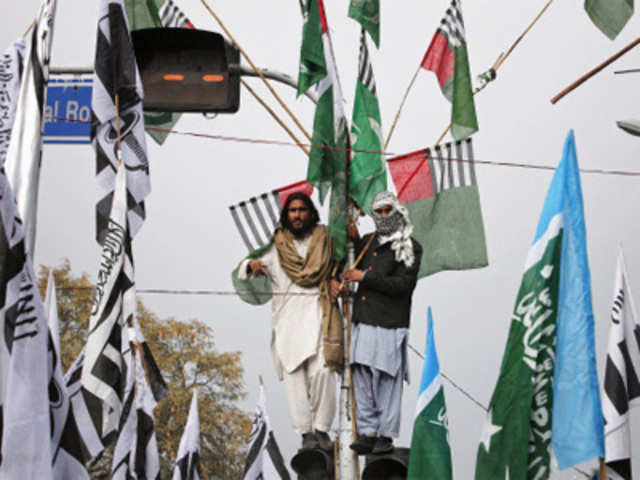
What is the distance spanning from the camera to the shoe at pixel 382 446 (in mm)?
7316

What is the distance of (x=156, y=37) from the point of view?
7504 millimetres

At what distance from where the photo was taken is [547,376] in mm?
6652

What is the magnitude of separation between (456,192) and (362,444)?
2124 millimetres

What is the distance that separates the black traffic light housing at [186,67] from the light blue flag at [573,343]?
2.22 m

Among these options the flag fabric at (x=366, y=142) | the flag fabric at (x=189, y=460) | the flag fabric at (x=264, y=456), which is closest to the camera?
the flag fabric at (x=366, y=142)

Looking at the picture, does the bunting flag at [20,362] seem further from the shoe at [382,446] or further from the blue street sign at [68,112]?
the blue street sign at [68,112]

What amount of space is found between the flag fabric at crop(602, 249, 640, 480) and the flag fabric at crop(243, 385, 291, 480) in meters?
3.52

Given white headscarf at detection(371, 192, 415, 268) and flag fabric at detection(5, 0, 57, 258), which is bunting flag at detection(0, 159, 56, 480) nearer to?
flag fabric at detection(5, 0, 57, 258)

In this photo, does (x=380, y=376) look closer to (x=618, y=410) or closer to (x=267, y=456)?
(x=618, y=410)

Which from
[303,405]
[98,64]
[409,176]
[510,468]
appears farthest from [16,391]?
[409,176]

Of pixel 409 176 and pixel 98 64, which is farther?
pixel 409 176

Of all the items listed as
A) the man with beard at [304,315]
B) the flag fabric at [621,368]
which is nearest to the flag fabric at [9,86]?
the man with beard at [304,315]

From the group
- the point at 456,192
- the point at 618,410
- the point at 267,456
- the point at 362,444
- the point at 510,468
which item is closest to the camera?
the point at 510,468

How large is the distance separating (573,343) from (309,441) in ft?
6.42
